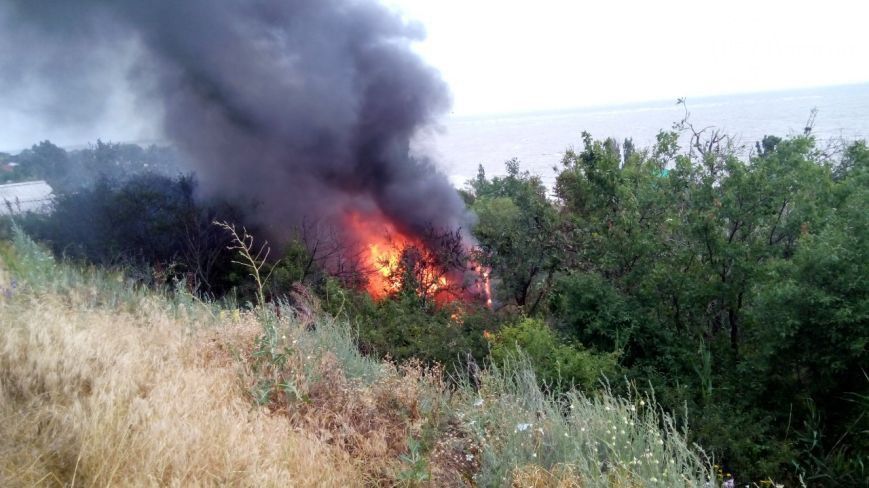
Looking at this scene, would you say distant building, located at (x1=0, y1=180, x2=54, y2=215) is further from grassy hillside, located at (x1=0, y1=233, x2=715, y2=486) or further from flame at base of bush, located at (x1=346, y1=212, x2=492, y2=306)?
grassy hillside, located at (x1=0, y1=233, x2=715, y2=486)

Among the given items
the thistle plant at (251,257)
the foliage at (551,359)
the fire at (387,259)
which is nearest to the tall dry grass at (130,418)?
the thistle plant at (251,257)

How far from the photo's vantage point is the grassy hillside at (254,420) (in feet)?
7.70

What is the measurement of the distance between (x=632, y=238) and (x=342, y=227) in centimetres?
927

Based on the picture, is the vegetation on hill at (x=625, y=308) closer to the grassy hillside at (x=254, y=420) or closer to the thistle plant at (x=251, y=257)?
the grassy hillside at (x=254, y=420)

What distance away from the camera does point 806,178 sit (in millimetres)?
7352

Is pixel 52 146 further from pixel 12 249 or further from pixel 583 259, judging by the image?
pixel 583 259

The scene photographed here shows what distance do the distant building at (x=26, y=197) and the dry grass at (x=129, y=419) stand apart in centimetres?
1056

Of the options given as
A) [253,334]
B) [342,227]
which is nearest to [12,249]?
[253,334]

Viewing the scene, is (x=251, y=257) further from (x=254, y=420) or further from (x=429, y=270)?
(x=429, y=270)

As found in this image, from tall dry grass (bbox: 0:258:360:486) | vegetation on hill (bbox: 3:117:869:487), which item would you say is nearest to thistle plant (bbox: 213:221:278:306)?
vegetation on hill (bbox: 3:117:869:487)

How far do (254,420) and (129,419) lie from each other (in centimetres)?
63

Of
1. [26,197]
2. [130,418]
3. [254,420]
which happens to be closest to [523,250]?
[254,420]

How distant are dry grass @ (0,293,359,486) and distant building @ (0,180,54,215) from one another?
1056cm

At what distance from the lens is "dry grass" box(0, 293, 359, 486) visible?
7.43 ft
